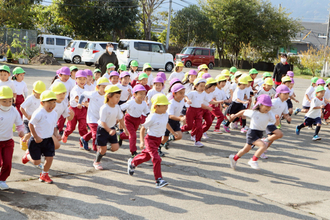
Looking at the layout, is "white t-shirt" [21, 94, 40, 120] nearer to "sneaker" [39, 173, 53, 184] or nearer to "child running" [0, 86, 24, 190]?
"child running" [0, 86, 24, 190]

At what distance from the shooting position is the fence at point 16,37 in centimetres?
2602

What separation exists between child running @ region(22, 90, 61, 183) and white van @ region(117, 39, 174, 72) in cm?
1862

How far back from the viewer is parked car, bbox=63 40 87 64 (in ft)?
89.7

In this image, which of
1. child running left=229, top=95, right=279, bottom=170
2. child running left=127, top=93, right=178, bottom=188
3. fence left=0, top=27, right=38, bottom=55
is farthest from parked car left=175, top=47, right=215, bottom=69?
child running left=127, top=93, right=178, bottom=188

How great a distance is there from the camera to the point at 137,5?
39.8m

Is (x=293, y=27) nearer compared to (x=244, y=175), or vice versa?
(x=244, y=175)

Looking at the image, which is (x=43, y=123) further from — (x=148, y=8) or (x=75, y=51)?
(x=148, y=8)

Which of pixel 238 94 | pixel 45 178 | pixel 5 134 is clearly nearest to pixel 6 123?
pixel 5 134

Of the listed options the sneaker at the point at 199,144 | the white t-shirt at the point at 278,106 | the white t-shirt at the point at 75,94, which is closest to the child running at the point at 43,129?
the white t-shirt at the point at 75,94

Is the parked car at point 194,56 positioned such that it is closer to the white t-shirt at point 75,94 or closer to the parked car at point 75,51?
the parked car at point 75,51

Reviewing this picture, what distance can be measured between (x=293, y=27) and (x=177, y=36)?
1396cm

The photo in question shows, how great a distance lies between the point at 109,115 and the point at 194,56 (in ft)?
87.1

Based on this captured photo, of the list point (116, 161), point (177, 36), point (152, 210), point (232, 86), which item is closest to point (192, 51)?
point (177, 36)

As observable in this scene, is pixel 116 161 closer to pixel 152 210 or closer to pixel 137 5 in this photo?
pixel 152 210
